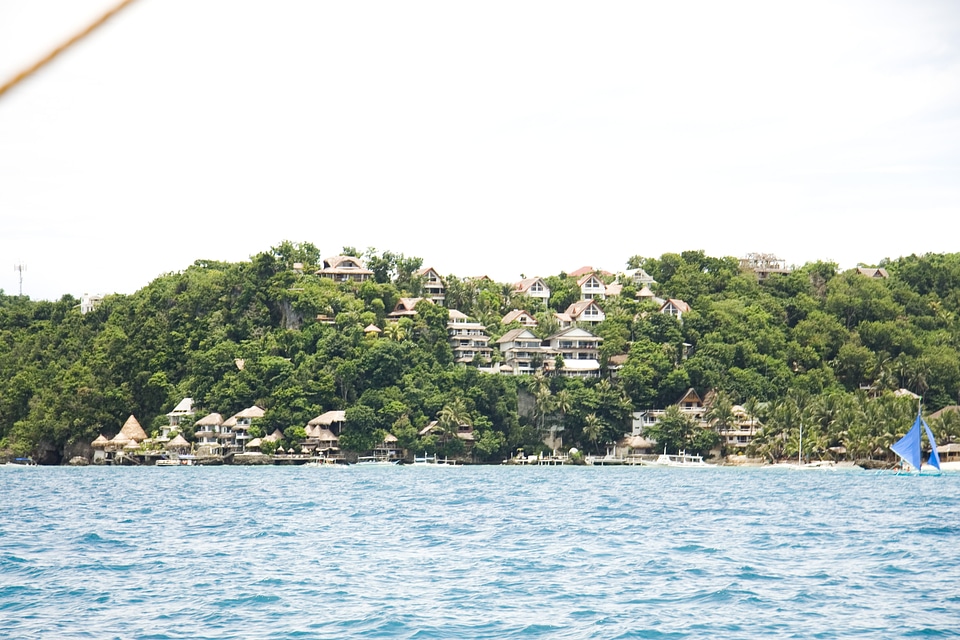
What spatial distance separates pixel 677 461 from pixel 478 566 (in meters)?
73.0

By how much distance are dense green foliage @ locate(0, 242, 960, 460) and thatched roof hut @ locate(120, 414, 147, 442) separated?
1.88 meters

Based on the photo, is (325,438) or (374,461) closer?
(325,438)

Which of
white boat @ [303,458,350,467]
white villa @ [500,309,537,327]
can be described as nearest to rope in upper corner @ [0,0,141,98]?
white boat @ [303,458,350,467]

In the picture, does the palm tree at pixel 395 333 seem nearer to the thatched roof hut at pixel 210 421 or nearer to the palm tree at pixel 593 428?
the thatched roof hut at pixel 210 421

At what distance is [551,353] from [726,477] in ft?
124

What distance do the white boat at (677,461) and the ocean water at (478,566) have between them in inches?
1761

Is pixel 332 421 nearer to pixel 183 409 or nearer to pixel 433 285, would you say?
pixel 183 409

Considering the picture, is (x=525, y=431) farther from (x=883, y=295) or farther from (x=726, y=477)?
(x=883, y=295)

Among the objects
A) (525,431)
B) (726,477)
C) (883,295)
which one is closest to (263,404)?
(525,431)

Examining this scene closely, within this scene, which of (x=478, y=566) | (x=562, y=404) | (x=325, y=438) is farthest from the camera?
(x=562, y=404)

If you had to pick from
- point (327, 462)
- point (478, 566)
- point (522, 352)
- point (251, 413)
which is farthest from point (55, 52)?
point (522, 352)

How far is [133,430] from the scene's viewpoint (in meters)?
99.2

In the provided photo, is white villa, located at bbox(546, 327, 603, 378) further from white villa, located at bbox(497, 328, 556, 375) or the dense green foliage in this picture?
the dense green foliage

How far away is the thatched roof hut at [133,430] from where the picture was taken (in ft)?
323
